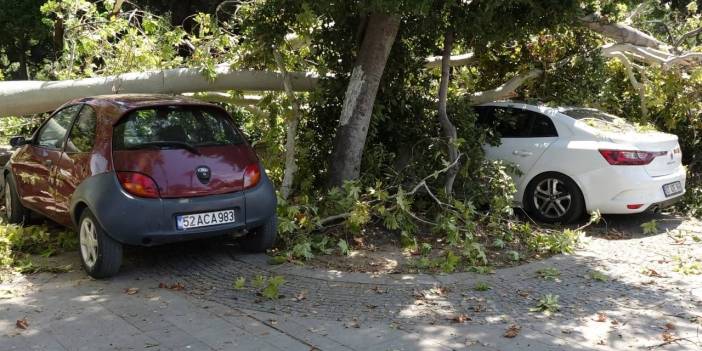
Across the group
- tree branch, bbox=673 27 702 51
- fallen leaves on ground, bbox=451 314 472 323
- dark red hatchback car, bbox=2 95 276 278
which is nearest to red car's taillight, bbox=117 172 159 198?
dark red hatchback car, bbox=2 95 276 278

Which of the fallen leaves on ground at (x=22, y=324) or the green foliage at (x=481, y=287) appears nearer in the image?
the fallen leaves on ground at (x=22, y=324)

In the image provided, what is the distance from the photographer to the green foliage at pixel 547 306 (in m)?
5.10

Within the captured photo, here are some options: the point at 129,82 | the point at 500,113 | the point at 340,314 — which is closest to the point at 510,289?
the point at 340,314

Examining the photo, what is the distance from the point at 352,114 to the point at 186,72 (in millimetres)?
2723

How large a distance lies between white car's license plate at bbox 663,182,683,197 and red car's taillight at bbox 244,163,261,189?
4869mm

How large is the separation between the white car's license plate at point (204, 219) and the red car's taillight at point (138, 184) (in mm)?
312

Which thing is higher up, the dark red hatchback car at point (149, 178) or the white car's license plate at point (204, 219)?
the dark red hatchback car at point (149, 178)

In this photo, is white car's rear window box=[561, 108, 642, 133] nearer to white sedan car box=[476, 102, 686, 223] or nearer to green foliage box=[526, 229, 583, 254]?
white sedan car box=[476, 102, 686, 223]

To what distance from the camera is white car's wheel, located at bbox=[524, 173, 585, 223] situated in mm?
7984

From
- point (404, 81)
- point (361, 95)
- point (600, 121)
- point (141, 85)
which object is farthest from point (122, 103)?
point (600, 121)

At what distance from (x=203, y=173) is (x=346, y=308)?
1742 millimetres

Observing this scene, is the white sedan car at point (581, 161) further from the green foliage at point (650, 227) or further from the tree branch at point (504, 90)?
the tree branch at point (504, 90)

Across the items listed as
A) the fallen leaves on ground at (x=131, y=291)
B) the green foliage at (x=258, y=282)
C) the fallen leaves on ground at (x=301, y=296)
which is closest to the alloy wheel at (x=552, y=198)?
the fallen leaves on ground at (x=301, y=296)

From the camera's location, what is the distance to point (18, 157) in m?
7.27
